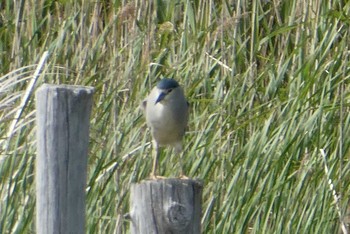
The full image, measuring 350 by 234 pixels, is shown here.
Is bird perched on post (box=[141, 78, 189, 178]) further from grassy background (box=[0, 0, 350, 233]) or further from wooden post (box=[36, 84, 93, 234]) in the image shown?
wooden post (box=[36, 84, 93, 234])

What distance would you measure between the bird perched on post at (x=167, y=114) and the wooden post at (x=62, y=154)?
138cm

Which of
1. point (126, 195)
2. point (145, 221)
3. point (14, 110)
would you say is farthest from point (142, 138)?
point (145, 221)

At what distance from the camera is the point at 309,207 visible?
12.4 ft

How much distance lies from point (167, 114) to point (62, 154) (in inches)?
57.0

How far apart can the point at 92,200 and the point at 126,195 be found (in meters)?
0.15

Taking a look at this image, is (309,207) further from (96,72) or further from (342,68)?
(96,72)

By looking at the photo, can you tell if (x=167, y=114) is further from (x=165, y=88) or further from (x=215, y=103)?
(x=215, y=103)

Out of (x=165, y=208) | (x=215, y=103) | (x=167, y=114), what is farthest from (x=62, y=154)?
(x=215, y=103)

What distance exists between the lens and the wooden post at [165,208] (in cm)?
218

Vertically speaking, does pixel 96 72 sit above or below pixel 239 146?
above

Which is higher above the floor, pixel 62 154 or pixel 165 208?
pixel 62 154

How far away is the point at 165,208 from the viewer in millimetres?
2191

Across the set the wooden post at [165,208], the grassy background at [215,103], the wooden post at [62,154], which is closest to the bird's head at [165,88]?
the grassy background at [215,103]

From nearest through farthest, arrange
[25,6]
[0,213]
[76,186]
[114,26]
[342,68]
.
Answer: [76,186] < [0,213] < [342,68] < [114,26] < [25,6]
